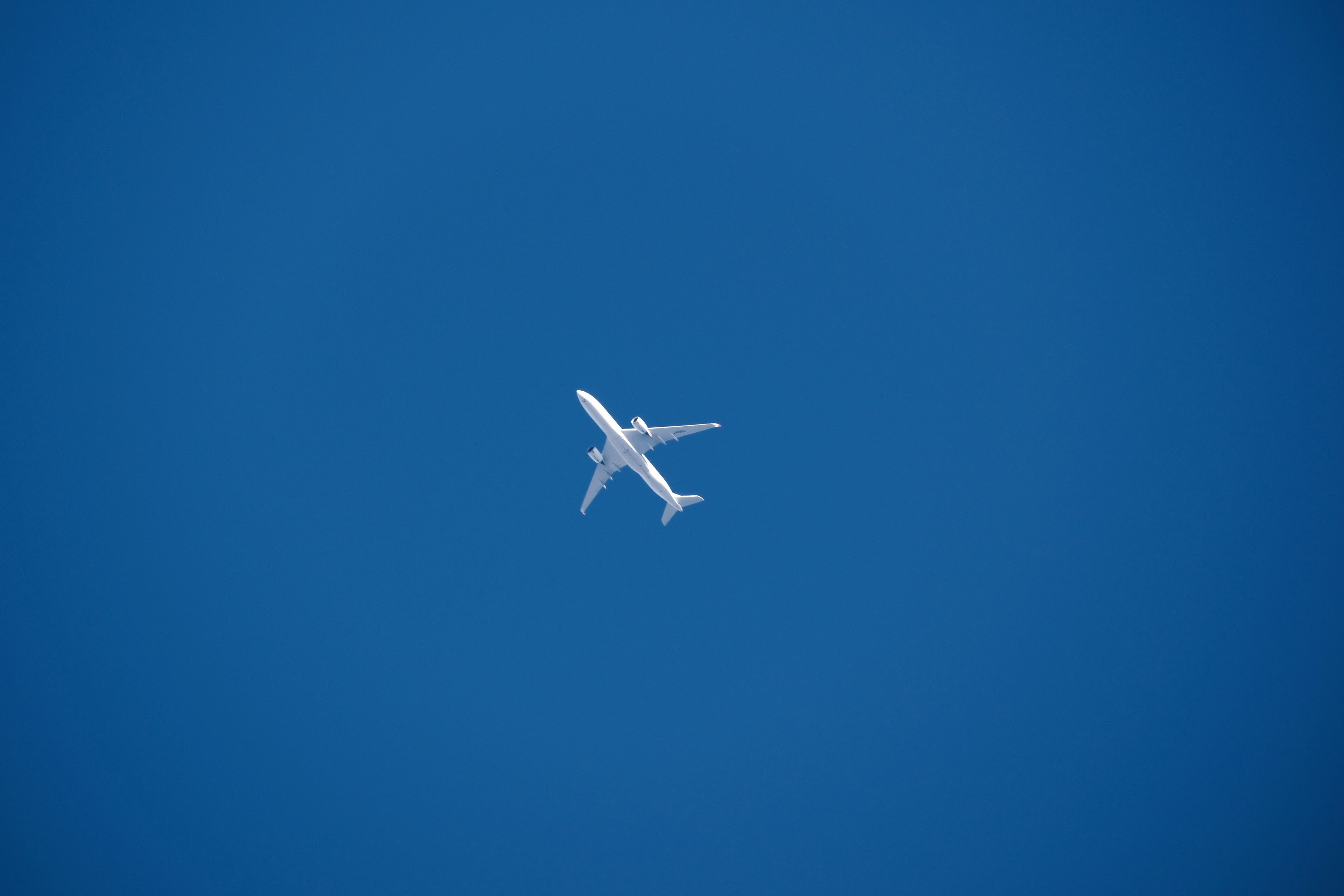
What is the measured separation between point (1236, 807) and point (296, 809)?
3565 inches

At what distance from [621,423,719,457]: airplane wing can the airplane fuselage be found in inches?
17.6

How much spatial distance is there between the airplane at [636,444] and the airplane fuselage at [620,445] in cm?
2

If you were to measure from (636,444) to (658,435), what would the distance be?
1.79 meters

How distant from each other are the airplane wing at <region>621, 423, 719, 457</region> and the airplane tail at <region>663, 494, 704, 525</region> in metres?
4.99

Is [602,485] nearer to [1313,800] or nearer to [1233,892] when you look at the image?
[1233,892]

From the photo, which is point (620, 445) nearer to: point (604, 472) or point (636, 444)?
point (636, 444)

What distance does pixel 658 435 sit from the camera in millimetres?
43562

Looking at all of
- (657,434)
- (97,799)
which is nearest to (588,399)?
(657,434)

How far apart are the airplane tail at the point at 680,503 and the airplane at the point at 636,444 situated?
0.14 ft

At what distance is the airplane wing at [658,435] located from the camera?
42.8 meters

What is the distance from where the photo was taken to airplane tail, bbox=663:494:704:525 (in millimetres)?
46531

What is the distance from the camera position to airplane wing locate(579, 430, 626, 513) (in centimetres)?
4431

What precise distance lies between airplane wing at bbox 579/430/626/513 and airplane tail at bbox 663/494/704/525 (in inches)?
198

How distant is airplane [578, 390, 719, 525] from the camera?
137 feet
